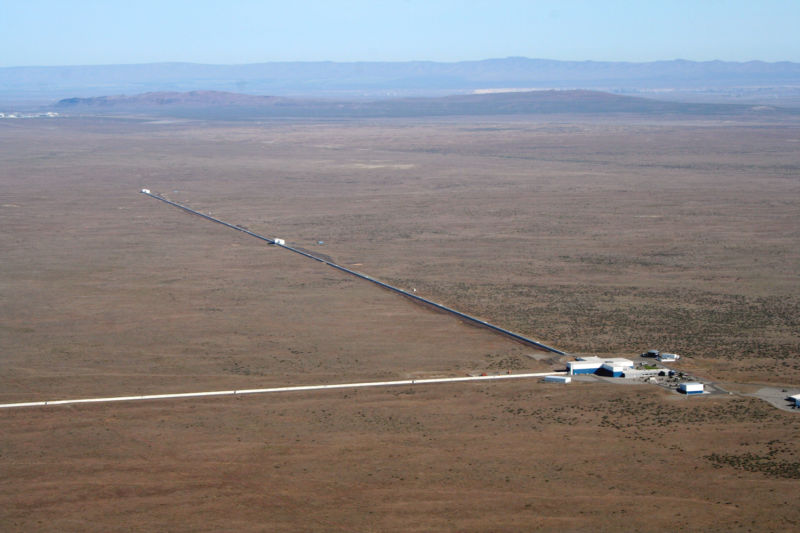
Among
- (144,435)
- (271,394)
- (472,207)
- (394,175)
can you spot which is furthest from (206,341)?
(394,175)

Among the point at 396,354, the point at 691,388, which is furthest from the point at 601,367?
the point at 396,354

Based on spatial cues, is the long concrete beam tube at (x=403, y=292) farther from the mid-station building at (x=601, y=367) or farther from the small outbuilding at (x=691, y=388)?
the small outbuilding at (x=691, y=388)

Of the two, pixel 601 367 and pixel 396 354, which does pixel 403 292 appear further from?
pixel 601 367

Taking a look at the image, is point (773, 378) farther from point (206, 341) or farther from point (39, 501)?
point (39, 501)

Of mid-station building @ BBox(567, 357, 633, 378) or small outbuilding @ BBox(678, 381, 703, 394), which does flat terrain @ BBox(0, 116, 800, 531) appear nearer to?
small outbuilding @ BBox(678, 381, 703, 394)

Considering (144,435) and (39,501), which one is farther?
(144,435)

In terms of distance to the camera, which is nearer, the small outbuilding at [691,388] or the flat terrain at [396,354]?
the flat terrain at [396,354]

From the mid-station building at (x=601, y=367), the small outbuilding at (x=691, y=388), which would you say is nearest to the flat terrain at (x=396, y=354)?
the small outbuilding at (x=691, y=388)
